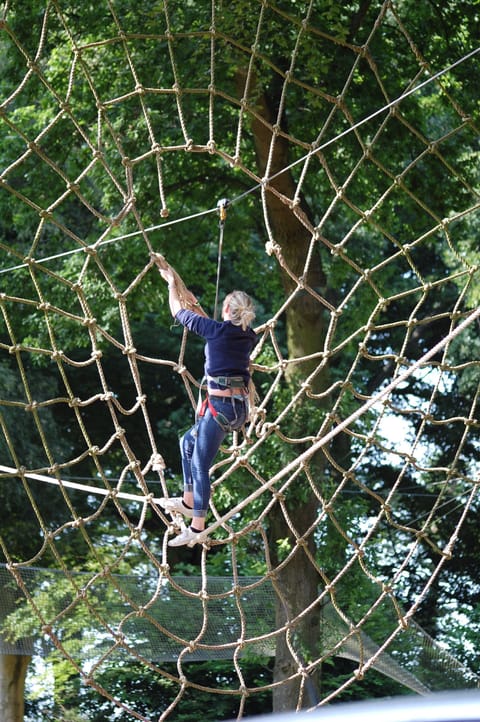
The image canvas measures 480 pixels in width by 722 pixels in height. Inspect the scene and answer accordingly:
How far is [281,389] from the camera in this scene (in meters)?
6.57

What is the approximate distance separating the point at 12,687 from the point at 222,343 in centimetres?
517

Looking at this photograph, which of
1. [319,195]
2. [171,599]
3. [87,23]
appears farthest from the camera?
[319,195]

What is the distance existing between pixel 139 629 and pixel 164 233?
2267mm

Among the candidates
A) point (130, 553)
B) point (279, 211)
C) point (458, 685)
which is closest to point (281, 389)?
point (279, 211)

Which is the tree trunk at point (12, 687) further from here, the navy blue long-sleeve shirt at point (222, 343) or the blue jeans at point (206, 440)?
the navy blue long-sleeve shirt at point (222, 343)

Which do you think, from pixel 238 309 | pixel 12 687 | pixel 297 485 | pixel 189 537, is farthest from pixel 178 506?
pixel 12 687

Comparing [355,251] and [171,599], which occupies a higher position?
[355,251]

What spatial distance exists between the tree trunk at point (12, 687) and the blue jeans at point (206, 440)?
4.71 m

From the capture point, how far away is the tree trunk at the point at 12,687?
809 centimetres

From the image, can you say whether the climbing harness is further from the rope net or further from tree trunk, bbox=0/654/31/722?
tree trunk, bbox=0/654/31/722

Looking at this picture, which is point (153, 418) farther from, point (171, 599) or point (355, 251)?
point (171, 599)

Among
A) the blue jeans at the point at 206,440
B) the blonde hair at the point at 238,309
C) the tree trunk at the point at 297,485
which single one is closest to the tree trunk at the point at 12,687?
the tree trunk at the point at 297,485

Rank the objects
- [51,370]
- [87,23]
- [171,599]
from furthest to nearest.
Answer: [51,370], [171,599], [87,23]

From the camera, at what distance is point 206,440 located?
3771 millimetres
